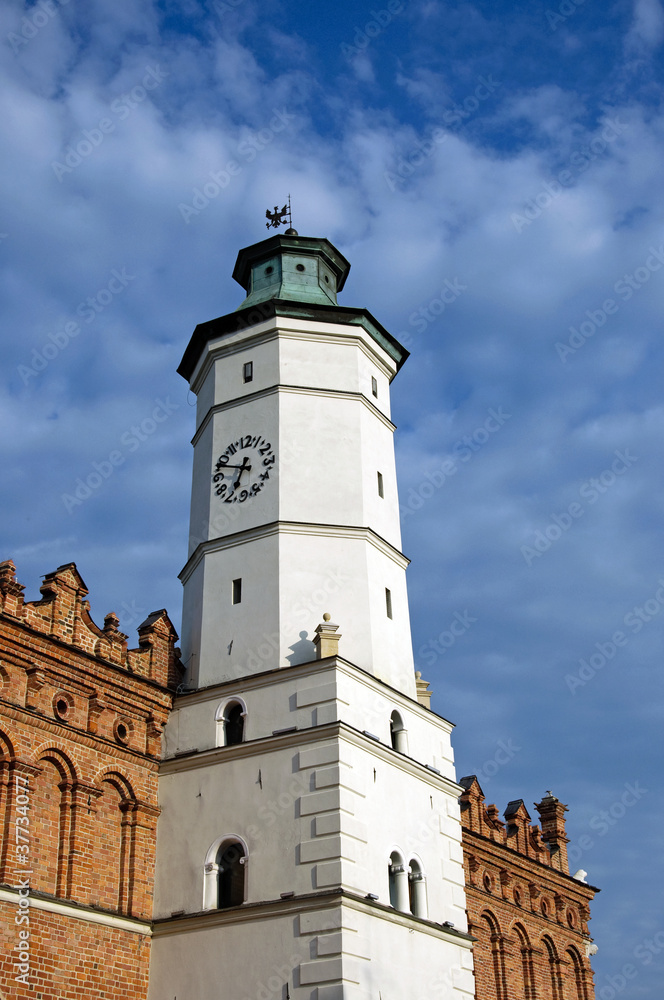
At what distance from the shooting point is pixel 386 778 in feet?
81.4

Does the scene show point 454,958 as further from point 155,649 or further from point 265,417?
point 265,417

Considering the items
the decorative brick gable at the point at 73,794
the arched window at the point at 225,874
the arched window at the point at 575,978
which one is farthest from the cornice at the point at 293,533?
the arched window at the point at 575,978

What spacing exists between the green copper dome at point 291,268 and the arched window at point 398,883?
1496 cm

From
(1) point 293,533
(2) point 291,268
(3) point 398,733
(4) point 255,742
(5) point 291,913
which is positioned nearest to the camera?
(5) point 291,913

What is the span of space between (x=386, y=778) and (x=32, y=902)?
305 inches

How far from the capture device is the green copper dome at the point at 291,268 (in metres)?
31.8

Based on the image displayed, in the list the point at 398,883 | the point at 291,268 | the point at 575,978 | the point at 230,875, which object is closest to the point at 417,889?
the point at 398,883

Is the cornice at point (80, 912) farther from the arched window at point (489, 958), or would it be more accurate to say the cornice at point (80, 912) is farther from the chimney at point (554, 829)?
the chimney at point (554, 829)

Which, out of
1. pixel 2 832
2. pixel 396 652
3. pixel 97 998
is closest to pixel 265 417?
pixel 396 652

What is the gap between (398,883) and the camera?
2411 cm

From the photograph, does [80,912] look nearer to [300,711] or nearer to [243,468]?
[300,711]

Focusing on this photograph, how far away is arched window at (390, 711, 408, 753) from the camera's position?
26.0m

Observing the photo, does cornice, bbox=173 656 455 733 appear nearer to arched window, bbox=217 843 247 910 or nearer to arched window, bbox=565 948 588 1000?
arched window, bbox=217 843 247 910

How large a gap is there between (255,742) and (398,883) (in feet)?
13.8
